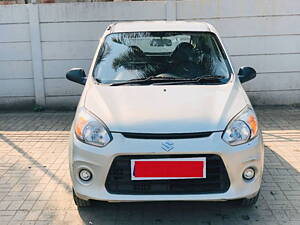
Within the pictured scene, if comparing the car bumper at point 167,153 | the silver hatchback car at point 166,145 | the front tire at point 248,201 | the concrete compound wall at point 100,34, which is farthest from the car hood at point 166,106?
the concrete compound wall at point 100,34

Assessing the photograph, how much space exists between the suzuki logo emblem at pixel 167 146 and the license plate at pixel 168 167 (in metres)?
0.08

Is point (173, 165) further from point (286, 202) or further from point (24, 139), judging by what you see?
point (24, 139)

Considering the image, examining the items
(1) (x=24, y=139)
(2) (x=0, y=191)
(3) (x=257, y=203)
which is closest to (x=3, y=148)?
(1) (x=24, y=139)

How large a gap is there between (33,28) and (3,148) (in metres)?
2.66

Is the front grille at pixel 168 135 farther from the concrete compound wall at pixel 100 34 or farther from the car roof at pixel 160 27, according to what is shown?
the concrete compound wall at pixel 100 34

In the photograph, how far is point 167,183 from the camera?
3.43 metres

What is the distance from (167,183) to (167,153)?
0.26 meters

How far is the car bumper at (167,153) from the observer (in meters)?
3.37

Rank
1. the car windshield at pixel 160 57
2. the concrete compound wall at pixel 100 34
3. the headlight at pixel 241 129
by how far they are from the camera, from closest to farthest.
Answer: the headlight at pixel 241 129
the car windshield at pixel 160 57
the concrete compound wall at pixel 100 34

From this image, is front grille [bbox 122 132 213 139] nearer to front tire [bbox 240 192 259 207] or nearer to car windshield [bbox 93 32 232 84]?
front tire [bbox 240 192 259 207]

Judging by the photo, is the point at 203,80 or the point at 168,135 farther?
the point at 203,80

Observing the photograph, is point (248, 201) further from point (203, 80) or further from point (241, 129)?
point (203, 80)

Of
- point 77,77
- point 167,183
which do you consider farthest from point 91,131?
point 77,77

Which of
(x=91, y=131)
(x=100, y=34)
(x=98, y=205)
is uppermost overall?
(x=100, y=34)
